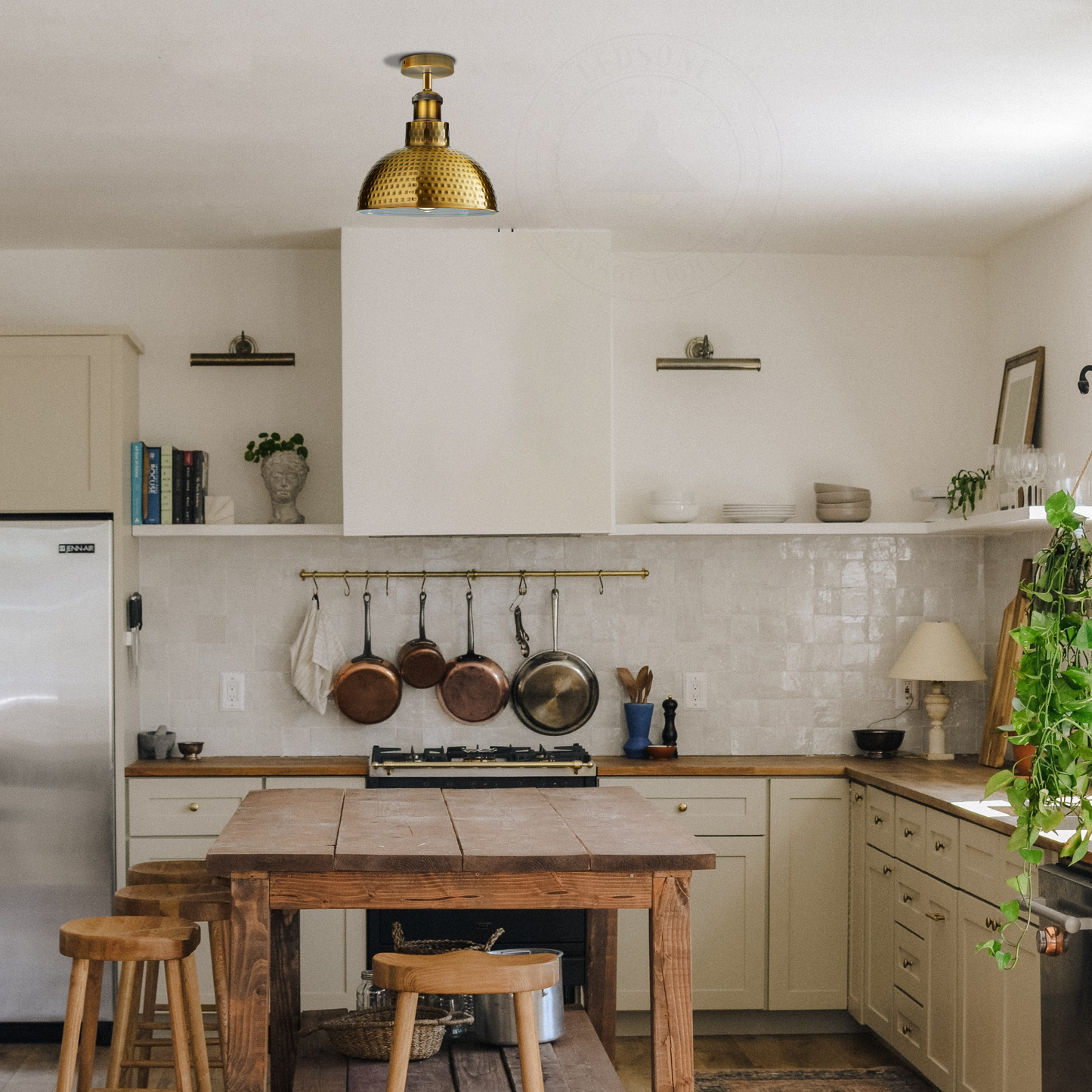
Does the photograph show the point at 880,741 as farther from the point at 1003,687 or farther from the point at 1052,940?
the point at 1052,940

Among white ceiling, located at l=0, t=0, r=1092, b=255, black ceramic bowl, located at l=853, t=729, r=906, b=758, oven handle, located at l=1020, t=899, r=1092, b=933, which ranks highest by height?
white ceiling, located at l=0, t=0, r=1092, b=255

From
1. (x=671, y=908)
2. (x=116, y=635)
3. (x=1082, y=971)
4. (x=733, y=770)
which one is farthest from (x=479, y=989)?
(x=116, y=635)

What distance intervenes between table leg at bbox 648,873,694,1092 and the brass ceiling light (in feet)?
4.54

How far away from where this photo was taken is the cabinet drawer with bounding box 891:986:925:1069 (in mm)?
3746

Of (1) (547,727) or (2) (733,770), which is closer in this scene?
(2) (733,770)

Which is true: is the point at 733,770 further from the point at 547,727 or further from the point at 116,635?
the point at 116,635

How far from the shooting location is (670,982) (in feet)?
7.93

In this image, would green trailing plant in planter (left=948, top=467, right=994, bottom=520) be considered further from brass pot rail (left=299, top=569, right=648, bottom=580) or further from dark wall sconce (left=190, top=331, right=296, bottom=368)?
dark wall sconce (left=190, top=331, right=296, bottom=368)

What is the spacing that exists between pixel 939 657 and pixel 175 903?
113 inches

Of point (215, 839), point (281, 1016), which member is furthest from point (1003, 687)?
point (215, 839)

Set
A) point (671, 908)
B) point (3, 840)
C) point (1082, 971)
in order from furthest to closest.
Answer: point (3, 840)
point (1082, 971)
point (671, 908)

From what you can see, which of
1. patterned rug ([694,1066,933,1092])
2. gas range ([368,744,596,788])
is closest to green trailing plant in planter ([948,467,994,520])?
gas range ([368,744,596,788])

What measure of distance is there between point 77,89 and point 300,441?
5.67ft

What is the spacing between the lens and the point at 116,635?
4270 mm
